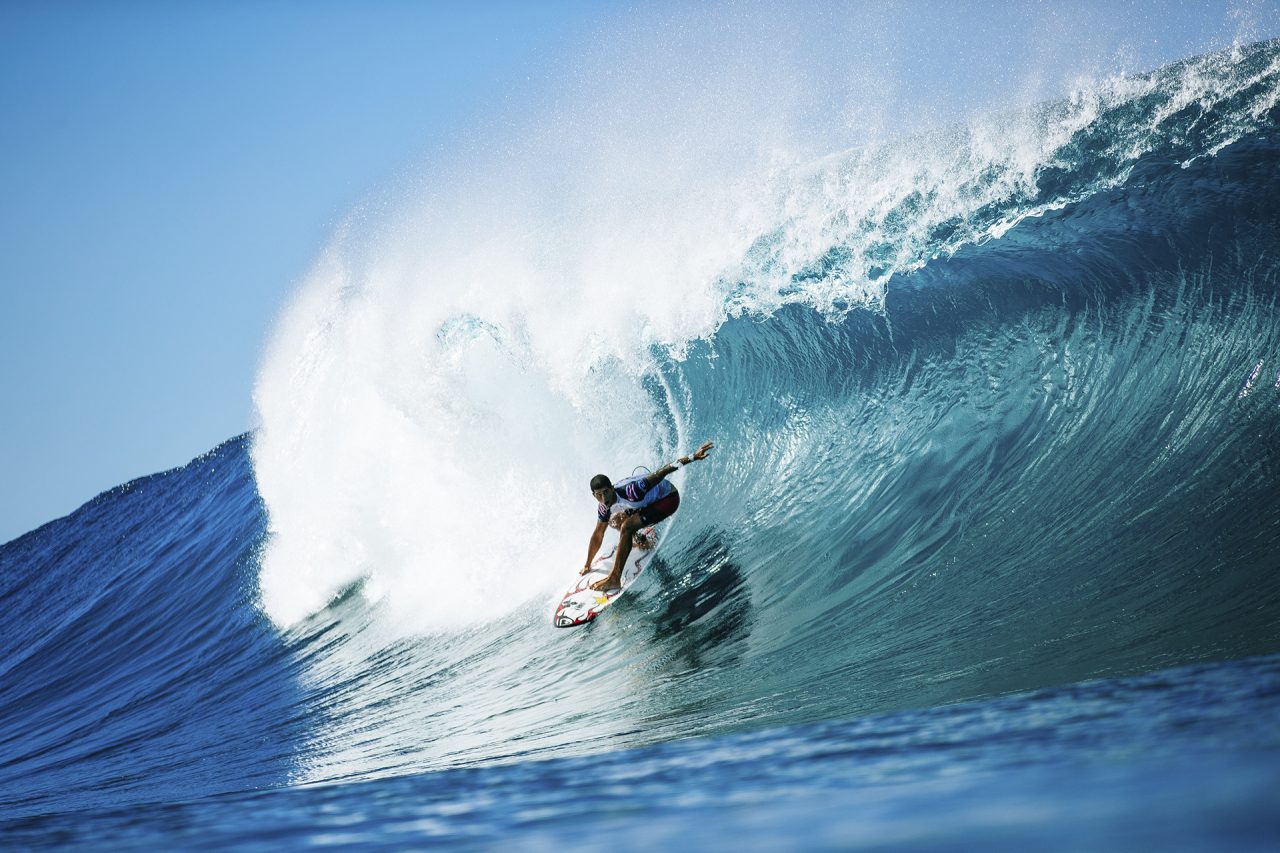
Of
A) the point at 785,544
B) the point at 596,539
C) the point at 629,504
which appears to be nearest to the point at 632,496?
the point at 629,504

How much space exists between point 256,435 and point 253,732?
7286mm

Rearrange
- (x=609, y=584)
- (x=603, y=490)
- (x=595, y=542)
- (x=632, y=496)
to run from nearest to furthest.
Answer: (x=603, y=490) → (x=609, y=584) → (x=632, y=496) → (x=595, y=542)

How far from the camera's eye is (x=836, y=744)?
2.47 metres

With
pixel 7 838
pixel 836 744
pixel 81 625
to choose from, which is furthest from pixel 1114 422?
pixel 81 625

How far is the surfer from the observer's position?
706cm

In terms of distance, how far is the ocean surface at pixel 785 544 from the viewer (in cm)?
216

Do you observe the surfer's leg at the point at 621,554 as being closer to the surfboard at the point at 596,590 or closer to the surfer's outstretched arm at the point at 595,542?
the surfboard at the point at 596,590

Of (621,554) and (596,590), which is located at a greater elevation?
(621,554)

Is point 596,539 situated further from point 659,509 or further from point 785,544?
point 785,544

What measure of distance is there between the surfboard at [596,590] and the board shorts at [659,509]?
1.04 feet

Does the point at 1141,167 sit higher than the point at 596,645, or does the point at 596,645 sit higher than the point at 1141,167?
the point at 1141,167

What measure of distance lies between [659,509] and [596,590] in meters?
0.84

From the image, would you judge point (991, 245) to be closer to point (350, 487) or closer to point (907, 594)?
point (907, 594)

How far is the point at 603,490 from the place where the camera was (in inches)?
276
